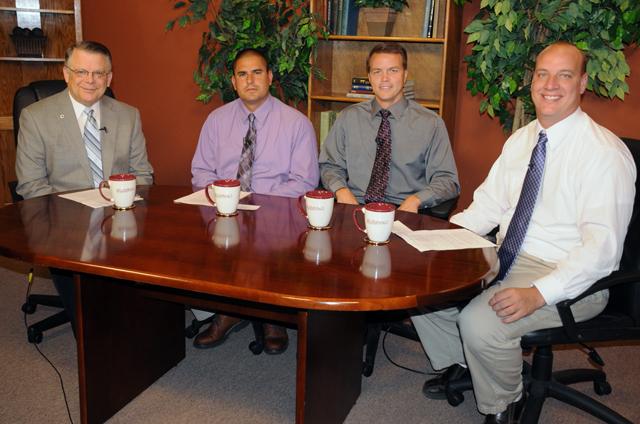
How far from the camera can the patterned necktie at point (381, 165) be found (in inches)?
115

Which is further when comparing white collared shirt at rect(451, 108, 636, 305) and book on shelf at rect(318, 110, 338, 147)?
book on shelf at rect(318, 110, 338, 147)

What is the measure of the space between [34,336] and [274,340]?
1.03 m

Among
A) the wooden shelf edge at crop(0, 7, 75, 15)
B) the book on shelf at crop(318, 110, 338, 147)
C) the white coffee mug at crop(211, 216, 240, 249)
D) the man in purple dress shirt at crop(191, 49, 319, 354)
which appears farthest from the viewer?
the wooden shelf edge at crop(0, 7, 75, 15)

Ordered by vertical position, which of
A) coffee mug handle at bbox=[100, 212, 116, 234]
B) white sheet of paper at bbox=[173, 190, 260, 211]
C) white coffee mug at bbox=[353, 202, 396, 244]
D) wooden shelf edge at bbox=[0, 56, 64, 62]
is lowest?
coffee mug handle at bbox=[100, 212, 116, 234]

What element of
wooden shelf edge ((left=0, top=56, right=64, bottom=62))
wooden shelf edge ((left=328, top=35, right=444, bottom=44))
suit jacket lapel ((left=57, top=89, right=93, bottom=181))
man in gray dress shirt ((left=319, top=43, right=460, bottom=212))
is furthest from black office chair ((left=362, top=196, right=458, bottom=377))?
wooden shelf edge ((left=0, top=56, right=64, bottom=62))

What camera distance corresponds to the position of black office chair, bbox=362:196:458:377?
2574 millimetres

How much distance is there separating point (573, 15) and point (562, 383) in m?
1.63

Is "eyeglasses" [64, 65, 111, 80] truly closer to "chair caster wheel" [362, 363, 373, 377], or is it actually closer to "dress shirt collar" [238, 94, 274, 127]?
"dress shirt collar" [238, 94, 274, 127]

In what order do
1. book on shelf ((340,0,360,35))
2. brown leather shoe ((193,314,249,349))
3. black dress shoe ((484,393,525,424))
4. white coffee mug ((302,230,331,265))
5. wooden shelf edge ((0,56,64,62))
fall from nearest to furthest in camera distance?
white coffee mug ((302,230,331,265)), black dress shoe ((484,393,525,424)), brown leather shoe ((193,314,249,349)), book on shelf ((340,0,360,35)), wooden shelf edge ((0,56,64,62))

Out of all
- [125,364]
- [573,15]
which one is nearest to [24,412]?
[125,364]

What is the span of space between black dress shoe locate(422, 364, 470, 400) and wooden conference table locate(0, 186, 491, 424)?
0.29 metres

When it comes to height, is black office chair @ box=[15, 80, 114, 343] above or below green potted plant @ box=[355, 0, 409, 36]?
below

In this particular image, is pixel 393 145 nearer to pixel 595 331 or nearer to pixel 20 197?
pixel 595 331

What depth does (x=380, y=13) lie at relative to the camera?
3551mm
